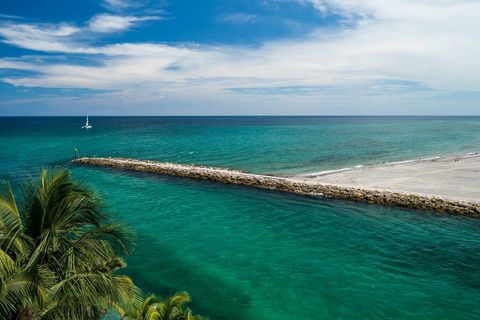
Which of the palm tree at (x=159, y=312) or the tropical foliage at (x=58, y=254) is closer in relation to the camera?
the tropical foliage at (x=58, y=254)

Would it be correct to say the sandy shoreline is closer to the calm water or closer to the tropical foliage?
the calm water

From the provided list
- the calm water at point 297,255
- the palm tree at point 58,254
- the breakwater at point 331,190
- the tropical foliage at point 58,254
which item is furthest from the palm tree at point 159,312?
the breakwater at point 331,190

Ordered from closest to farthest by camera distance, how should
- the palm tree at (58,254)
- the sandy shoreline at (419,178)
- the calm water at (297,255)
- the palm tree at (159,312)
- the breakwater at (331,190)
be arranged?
the palm tree at (58,254)
the palm tree at (159,312)
the calm water at (297,255)
the breakwater at (331,190)
the sandy shoreline at (419,178)

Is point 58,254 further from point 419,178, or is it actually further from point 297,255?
point 419,178

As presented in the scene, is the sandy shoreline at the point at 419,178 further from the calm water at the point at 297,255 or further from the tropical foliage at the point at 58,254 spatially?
the tropical foliage at the point at 58,254

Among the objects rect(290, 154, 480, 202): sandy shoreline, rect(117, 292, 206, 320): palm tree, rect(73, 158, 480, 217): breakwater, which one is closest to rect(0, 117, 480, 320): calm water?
rect(73, 158, 480, 217): breakwater

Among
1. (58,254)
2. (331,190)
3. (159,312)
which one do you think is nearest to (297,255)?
(159,312)

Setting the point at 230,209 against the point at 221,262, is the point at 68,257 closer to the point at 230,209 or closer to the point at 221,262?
the point at 221,262

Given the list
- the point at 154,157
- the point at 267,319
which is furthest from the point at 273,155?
the point at 267,319
